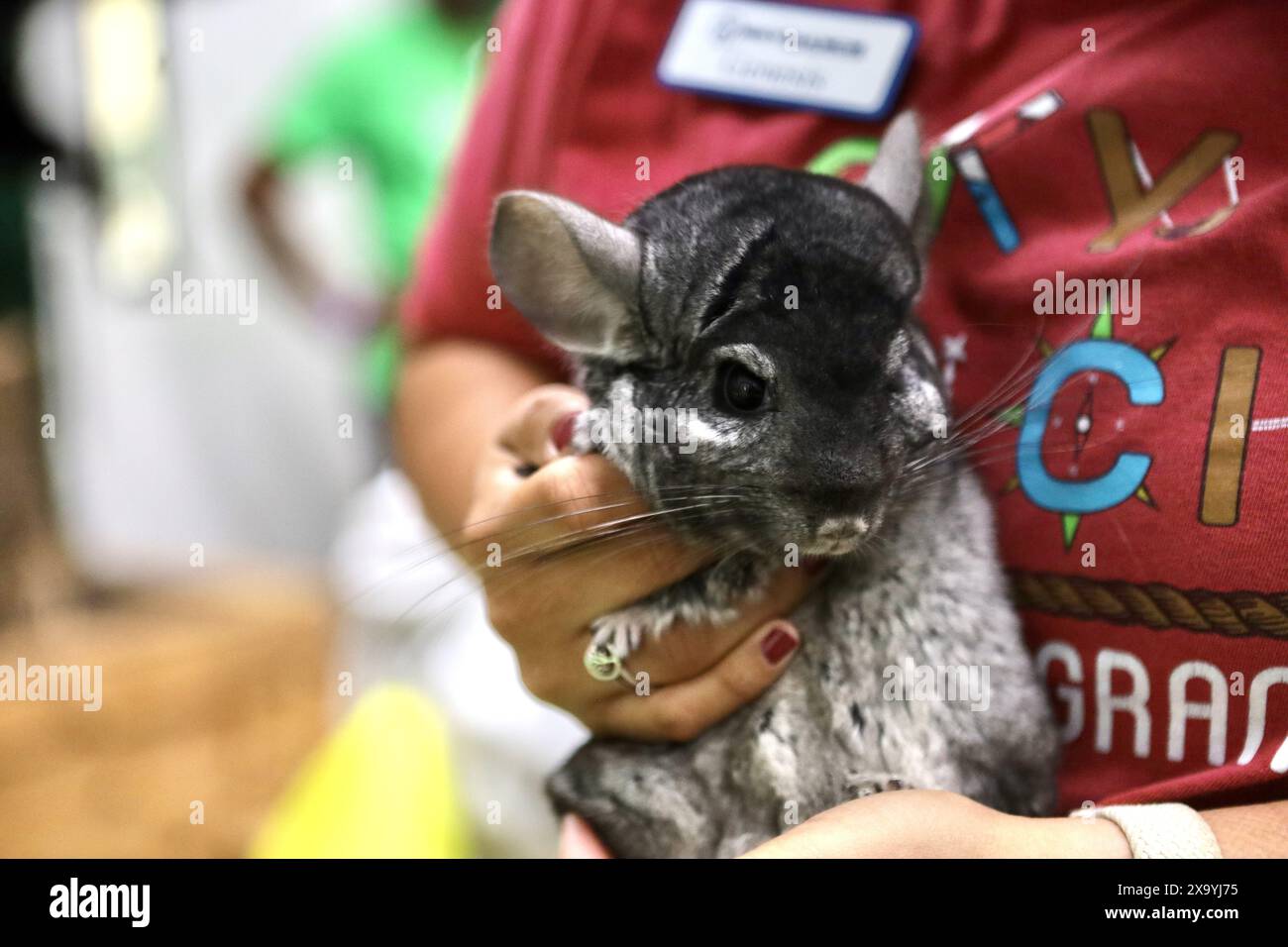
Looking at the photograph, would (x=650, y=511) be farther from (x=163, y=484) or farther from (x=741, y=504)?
(x=163, y=484)

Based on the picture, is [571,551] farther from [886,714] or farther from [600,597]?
[886,714]

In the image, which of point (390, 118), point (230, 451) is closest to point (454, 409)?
point (390, 118)

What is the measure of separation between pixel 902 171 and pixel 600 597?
509mm

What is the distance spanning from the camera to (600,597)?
1.12m

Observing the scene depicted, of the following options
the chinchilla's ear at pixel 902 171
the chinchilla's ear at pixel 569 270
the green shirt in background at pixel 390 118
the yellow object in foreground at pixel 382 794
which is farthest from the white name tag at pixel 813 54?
Answer: the green shirt in background at pixel 390 118

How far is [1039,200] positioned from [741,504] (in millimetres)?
492

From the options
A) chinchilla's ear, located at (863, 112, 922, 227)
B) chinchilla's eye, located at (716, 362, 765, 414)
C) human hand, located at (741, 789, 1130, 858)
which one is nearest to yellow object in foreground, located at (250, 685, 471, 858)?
human hand, located at (741, 789, 1130, 858)

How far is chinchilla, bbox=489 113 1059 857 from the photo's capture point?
3.05 ft

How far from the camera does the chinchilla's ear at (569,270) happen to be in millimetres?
1001

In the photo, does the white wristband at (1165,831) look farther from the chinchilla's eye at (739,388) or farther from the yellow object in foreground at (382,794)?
the yellow object in foreground at (382,794)

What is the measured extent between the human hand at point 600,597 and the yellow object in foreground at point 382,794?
1.12 metres

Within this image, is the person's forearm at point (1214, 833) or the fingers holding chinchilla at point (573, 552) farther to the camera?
the fingers holding chinchilla at point (573, 552)
